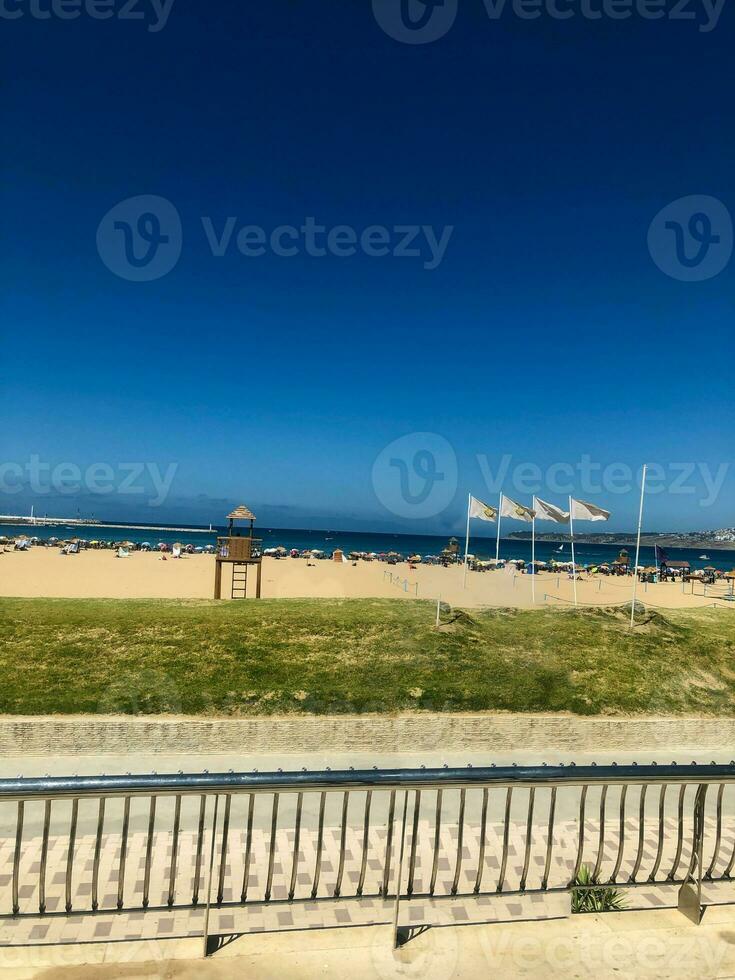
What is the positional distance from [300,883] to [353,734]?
12.4 feet

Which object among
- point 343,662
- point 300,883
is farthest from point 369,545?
point 300,883

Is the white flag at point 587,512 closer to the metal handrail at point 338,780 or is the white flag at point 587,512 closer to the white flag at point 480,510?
the white flag at point 480,510

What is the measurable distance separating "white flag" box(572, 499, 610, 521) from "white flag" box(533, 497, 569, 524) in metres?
0.89

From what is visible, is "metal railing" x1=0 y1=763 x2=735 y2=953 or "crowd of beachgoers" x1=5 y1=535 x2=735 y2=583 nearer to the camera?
"metal railing" x1=0 y1=763 x2=735 y2=953

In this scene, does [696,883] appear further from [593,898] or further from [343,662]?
[343,662]

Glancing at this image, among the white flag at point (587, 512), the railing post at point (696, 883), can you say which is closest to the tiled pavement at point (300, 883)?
the railing post at point (696, 883)

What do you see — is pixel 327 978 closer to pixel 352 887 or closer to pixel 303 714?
pixel 352 887

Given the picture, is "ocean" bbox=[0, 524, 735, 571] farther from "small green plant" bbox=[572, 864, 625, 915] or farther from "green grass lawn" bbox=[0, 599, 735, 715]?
"small green plant" bbox=[572, 864, 625, 915]

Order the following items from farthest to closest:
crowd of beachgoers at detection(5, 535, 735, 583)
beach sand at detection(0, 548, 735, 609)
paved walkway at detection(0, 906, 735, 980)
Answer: crowd of beachgoers at detection(5, 535, 735, 583) → beach sand at detection(0, 548, 735, 609) → paved walkway at detection(0, 906, 735, 980)

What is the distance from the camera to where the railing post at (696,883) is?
11.8ft

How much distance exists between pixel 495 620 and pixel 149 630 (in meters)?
7.05

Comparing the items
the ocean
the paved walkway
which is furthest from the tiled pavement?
the ocean

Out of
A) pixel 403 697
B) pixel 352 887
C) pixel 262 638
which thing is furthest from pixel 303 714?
pixel 352 887

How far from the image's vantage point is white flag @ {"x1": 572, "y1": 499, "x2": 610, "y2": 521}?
55.5 feet
